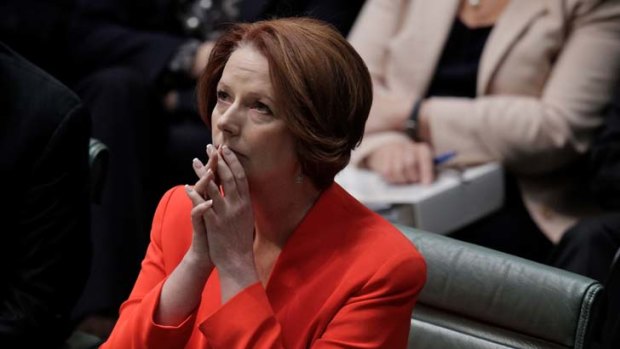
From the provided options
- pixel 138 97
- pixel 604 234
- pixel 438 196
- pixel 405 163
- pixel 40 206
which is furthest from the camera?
pixel 138 97

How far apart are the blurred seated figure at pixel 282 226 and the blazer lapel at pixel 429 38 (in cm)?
141

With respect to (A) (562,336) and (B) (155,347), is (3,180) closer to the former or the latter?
(B) (155,347)

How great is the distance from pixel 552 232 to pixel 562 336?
3.67 ft

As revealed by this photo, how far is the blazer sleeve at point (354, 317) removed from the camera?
1.51 meters

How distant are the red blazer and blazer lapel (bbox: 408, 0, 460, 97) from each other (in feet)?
4.58

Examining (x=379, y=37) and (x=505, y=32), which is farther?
(x=379, y=37)

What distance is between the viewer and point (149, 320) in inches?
61.3

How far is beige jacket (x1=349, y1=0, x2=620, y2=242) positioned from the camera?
2.79 meters

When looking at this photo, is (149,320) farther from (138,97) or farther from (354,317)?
(138,97)

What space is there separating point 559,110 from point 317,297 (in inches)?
56.1

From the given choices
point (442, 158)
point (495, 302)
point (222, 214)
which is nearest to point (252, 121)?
point (222, 214)

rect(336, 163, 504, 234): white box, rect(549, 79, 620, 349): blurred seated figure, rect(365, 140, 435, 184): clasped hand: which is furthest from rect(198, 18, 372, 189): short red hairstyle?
rect(365, 140, 435, 184): clasped hand

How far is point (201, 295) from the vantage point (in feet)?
5.21

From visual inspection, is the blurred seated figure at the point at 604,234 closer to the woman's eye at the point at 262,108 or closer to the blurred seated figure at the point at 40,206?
the woman's eye at the point at 262,108
